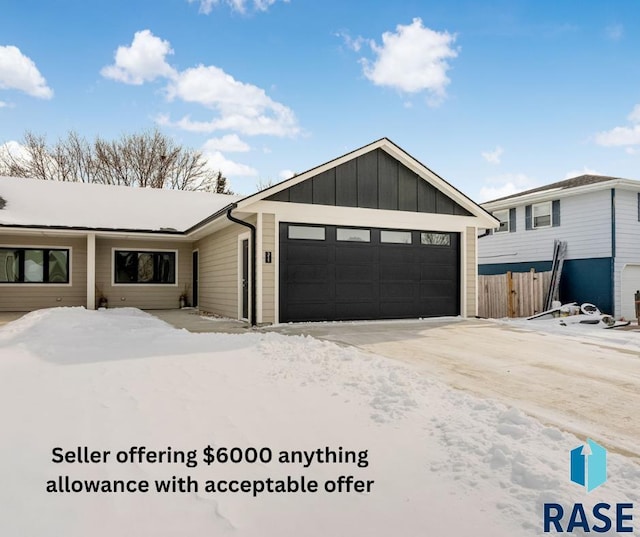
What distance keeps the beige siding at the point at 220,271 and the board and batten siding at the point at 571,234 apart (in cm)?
1115

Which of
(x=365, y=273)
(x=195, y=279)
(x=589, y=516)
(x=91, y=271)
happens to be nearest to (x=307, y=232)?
(x=365, y=273)

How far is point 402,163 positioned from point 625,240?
8236 millimetres

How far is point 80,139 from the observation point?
86.8 feet

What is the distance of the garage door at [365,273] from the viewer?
10.0m

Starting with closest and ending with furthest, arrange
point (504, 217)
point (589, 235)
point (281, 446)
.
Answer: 1. point (281, 446)
2. point (589, 235)
3. point (504, 217)

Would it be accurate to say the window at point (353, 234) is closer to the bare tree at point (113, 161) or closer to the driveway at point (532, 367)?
the driveway at point (532, 367)

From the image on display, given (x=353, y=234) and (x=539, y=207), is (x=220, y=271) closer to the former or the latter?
(x=353, y=234)

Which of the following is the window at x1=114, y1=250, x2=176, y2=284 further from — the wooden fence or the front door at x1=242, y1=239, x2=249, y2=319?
the wooden fence

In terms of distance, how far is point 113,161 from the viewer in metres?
27.1

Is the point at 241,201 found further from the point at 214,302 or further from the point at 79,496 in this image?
the point at 79,496

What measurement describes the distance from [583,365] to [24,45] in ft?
58.7

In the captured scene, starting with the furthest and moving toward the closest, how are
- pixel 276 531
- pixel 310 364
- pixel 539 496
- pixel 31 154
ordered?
1. pixel 31 154
2. pixel 310 364
3. pixel 539 496
4. pixel 276 531

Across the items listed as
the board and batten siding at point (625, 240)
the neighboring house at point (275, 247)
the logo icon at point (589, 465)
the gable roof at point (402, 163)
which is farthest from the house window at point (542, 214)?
the logo icon at point (589, 465)

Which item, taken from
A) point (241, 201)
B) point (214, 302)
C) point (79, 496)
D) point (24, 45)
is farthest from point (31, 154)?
point (79, 496)
